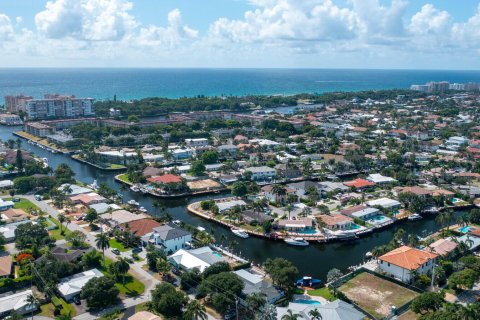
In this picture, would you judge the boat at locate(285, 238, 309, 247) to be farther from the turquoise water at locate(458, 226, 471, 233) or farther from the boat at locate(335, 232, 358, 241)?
the turquoise water at locate(458, 226, 471, 233)

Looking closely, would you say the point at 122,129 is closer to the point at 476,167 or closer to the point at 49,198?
the point at 49,198

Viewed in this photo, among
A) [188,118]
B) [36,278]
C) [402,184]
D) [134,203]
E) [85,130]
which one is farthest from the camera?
[188,118]

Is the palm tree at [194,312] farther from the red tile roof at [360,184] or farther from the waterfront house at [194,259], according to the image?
the red tile roof at [360,184]

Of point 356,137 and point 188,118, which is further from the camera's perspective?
point 188,118

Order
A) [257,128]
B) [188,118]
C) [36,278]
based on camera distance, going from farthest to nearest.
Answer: [188,118], [257,128], [36,278]

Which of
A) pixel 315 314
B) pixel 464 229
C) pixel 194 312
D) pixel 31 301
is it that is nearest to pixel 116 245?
pixel 31 301

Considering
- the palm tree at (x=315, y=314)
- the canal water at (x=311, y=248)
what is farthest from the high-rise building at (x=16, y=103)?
the palm tree at (x=315, y=314)

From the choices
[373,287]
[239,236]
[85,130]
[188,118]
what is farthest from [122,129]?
[373,287]
